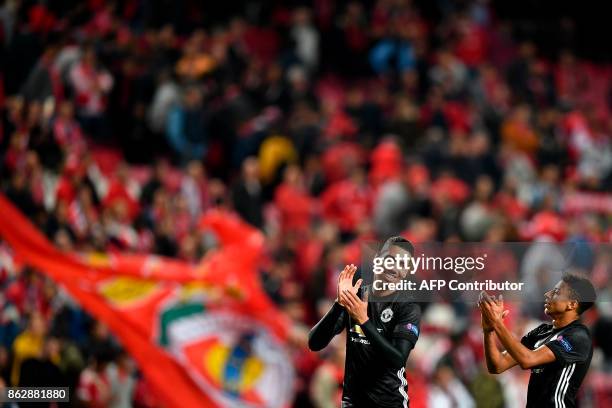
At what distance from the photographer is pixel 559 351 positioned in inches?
304

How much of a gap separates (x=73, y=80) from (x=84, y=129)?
626 millimetres

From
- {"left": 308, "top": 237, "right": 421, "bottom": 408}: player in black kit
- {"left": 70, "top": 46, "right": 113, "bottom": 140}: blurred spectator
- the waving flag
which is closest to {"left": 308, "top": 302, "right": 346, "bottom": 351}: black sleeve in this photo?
{"left": 308, "top": 237, "right": 421, "bottom": 408}: player in black kit

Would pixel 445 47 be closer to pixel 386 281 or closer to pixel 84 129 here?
pixel 84 129

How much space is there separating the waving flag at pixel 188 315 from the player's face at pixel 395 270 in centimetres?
518

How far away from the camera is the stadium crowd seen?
13242 mm

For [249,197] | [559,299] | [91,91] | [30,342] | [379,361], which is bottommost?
[379,361]

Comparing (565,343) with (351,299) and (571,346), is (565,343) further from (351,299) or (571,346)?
(351,299)

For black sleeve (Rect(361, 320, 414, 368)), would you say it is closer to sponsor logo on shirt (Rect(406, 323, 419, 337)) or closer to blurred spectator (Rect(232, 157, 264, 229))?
sponsor logo on shirt (Rect(406, 323, 419, 337))

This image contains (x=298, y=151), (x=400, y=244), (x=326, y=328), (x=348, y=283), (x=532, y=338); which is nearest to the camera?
(x=348, y=283)

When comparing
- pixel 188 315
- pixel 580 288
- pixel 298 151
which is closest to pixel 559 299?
pixel 580 288

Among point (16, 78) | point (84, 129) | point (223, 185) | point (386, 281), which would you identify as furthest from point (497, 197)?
point (386, 281)

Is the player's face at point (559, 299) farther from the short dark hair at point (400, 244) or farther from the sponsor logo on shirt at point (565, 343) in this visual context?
the short dark hair at point (400, 244)

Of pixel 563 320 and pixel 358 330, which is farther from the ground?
pixel 563 320

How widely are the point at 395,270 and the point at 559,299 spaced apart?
1.01 meters
